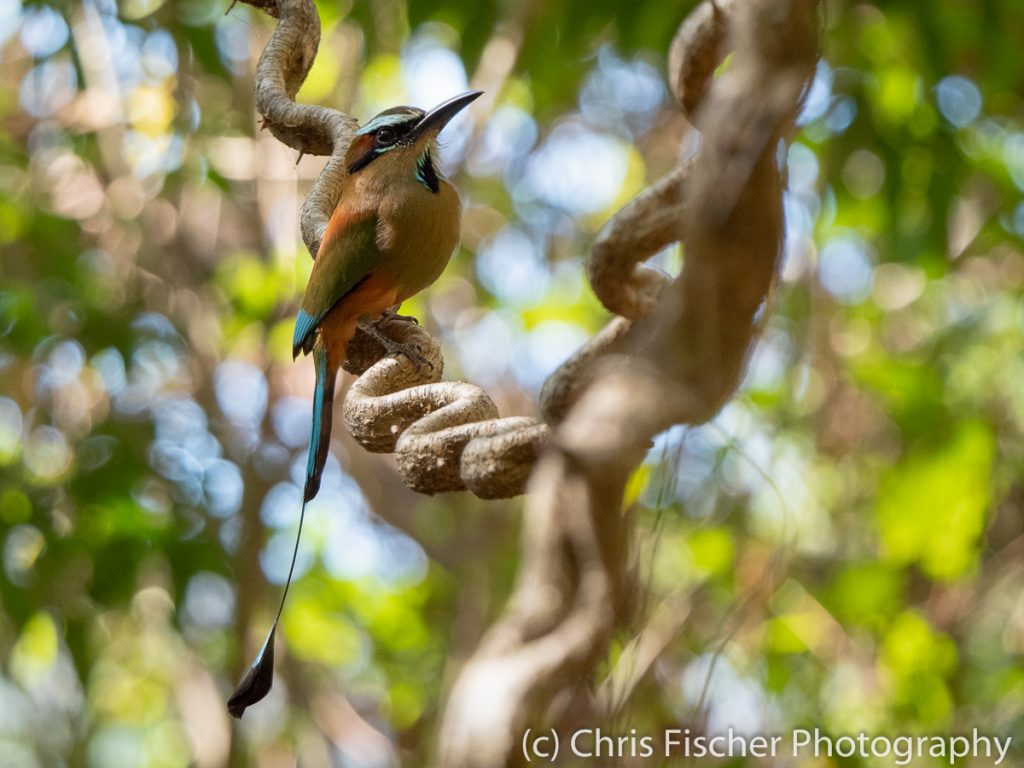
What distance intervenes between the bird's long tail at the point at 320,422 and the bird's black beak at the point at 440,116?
465mm


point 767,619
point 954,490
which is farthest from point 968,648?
point 954,490

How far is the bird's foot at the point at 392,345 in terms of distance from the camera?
1.74 meters

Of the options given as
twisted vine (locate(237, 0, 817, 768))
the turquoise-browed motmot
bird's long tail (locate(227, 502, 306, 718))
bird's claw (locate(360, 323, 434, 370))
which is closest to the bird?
the turquoise-browed motmot

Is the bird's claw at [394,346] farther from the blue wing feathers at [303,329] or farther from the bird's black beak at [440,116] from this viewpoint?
the bird's black beak at [440,116]

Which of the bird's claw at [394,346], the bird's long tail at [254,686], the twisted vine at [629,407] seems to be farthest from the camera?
the bird's claw at [394,346]

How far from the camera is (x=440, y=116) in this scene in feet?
7.47

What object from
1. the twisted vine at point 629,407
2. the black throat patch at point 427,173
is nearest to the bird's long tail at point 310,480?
the black throat patch at point 427,173

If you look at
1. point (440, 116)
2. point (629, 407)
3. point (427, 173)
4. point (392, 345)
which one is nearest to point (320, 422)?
point (392, 345)

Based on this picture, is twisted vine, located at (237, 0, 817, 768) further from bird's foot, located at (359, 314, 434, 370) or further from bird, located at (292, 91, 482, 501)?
bird, located at (292, 91, 482, 501)

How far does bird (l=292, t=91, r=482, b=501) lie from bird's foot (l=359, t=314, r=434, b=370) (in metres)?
0.08

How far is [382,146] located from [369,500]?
9.91ft

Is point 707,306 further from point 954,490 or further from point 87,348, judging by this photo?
point 87,348

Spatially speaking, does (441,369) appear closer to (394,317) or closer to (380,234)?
(394,317)

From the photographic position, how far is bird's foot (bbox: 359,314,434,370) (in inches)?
68.7
